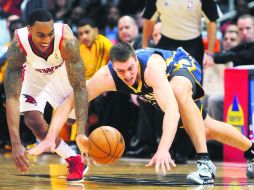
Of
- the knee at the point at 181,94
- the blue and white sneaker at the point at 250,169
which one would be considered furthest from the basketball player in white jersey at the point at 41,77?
the blue and white sneaker at the point at 250,169

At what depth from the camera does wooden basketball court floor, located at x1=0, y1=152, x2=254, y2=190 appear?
632 centimetres

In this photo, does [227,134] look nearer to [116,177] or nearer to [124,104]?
[116,177]

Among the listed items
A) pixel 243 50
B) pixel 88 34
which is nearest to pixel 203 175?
pixel 243 50

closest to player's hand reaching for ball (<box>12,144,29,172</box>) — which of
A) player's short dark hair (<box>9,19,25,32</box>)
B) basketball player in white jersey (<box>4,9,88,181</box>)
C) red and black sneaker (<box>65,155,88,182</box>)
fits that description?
basketball player in white jersey (<box>4,9,88,181</box>)

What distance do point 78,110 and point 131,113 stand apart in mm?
4875

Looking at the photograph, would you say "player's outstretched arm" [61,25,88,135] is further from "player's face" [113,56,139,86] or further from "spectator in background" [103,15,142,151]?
"spectator in background" [103,15,142,151]

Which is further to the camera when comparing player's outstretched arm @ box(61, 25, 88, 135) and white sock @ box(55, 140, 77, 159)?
white sock @ box(55, 140, 77, 159)

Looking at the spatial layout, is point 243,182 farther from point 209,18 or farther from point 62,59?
point 209,18

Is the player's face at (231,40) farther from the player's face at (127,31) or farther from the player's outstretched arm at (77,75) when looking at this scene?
the player's outstretched arm at (77,75)

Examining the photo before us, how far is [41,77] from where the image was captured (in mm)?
7367

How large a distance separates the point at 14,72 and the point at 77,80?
560 millimetres

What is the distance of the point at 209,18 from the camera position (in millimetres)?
9430

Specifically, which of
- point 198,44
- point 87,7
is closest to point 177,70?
point 198,44

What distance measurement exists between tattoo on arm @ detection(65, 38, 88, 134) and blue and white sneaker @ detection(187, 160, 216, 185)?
1.07 metres
